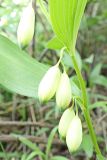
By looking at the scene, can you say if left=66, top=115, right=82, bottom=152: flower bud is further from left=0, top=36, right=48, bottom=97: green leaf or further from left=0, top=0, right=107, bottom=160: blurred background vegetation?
left=0, top=0, right=107, bottom=160: blurred background vegetation

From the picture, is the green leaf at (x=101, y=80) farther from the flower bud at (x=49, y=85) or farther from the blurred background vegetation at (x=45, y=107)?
the flower bud at (x=49, y=85)

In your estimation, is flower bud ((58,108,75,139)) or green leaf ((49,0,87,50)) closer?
green leaf ((49,0,87,50))

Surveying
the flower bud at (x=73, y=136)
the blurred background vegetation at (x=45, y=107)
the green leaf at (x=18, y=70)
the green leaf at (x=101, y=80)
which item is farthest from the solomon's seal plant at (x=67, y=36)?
the green leaf at (x=101, y=80)

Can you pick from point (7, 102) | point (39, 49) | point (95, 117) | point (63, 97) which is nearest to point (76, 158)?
point (95, 117)

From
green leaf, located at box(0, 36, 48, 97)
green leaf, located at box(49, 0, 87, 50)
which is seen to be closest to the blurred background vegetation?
green leaf, located at box(0, 36, 48, 97)

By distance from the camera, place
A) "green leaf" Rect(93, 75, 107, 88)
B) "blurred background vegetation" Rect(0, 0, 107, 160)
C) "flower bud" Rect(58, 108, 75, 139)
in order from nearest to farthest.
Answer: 1. "flower bud" Rect(58, 108, 75, 139)
2. "blurred background vegetation" Rect(0, 0, 107, 160)
3. "green leaf" Rect(93, 75, 107, 88)

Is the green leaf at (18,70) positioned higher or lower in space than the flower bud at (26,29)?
lower
